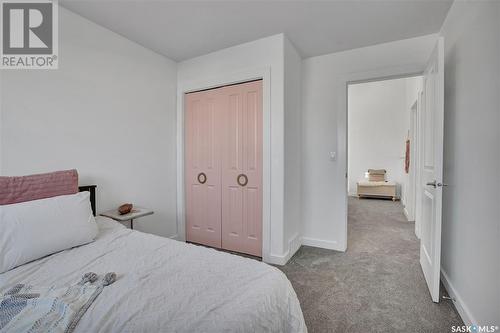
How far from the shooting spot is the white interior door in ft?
5.99

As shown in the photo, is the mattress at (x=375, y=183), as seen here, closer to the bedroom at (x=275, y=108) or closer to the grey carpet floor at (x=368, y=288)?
the grey carpet floor at (x=368, y=288)

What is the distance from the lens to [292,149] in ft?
9.18

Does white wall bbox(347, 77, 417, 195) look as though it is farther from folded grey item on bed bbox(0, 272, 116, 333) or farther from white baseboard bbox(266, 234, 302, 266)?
folded grey item on bed bbox(0, 272, 116, 333)

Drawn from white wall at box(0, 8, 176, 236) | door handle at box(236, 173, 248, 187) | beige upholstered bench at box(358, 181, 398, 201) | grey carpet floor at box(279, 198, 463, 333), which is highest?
white wall at box(0, 8, 176, 236)

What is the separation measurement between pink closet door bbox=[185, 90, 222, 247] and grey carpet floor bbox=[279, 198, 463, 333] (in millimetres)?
1124

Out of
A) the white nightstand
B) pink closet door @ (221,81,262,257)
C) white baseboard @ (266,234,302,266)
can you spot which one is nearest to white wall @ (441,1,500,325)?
white baseboard @ (266,234,302,266)

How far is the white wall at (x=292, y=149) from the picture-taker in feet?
8.57

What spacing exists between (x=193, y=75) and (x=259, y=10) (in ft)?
4.28

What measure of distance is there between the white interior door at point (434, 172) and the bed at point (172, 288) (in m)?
1.44

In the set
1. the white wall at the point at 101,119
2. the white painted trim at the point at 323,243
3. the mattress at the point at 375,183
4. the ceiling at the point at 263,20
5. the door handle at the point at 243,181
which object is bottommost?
the white painted trim at the point at 323,243

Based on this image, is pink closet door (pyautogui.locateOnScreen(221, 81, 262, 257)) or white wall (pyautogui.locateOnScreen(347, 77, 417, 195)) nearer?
pink closet door (pyautogui.locateOnScreen(221, 81, 262, 257))

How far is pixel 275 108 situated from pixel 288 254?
1.64 meters

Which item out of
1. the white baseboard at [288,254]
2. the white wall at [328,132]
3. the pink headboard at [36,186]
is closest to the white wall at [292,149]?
the white baseboard at [288,254]

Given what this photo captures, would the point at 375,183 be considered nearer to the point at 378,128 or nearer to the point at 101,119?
the point at 378,128
